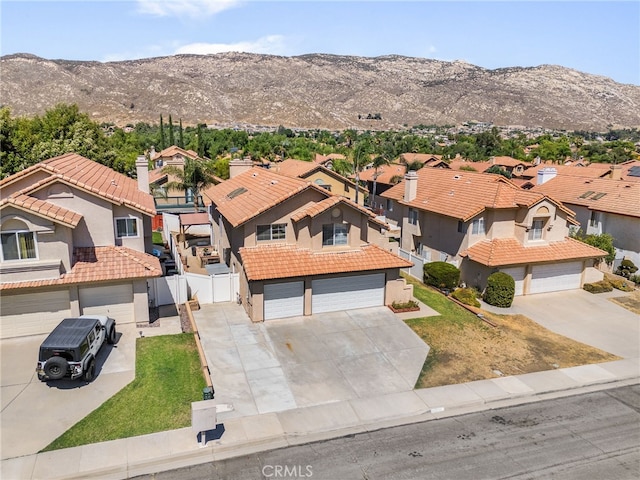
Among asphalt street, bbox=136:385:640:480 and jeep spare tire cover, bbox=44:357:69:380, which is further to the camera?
jeep spare tire cover, bbox=44:357:69:380

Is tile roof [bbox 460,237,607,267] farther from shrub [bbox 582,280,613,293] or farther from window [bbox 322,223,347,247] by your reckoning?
window [bbox 322,223,347,247]

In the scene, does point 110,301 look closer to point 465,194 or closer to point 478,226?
point 478,226

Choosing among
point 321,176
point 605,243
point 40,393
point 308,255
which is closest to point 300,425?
point 40,393

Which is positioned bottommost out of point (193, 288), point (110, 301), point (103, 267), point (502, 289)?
point (502, 289)

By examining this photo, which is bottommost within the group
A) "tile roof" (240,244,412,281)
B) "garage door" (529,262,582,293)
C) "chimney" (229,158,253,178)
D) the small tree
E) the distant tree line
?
"garage door" (529,262,582,293)

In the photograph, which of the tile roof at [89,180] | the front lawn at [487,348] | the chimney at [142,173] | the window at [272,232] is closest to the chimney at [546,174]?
the front lawn at [487,348]

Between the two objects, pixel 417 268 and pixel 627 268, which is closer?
pixel 417 268

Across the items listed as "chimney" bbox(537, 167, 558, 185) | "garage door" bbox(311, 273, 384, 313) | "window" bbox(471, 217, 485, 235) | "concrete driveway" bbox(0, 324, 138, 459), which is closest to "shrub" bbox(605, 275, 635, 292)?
"window" bbox(471, 217, 485, 235)
